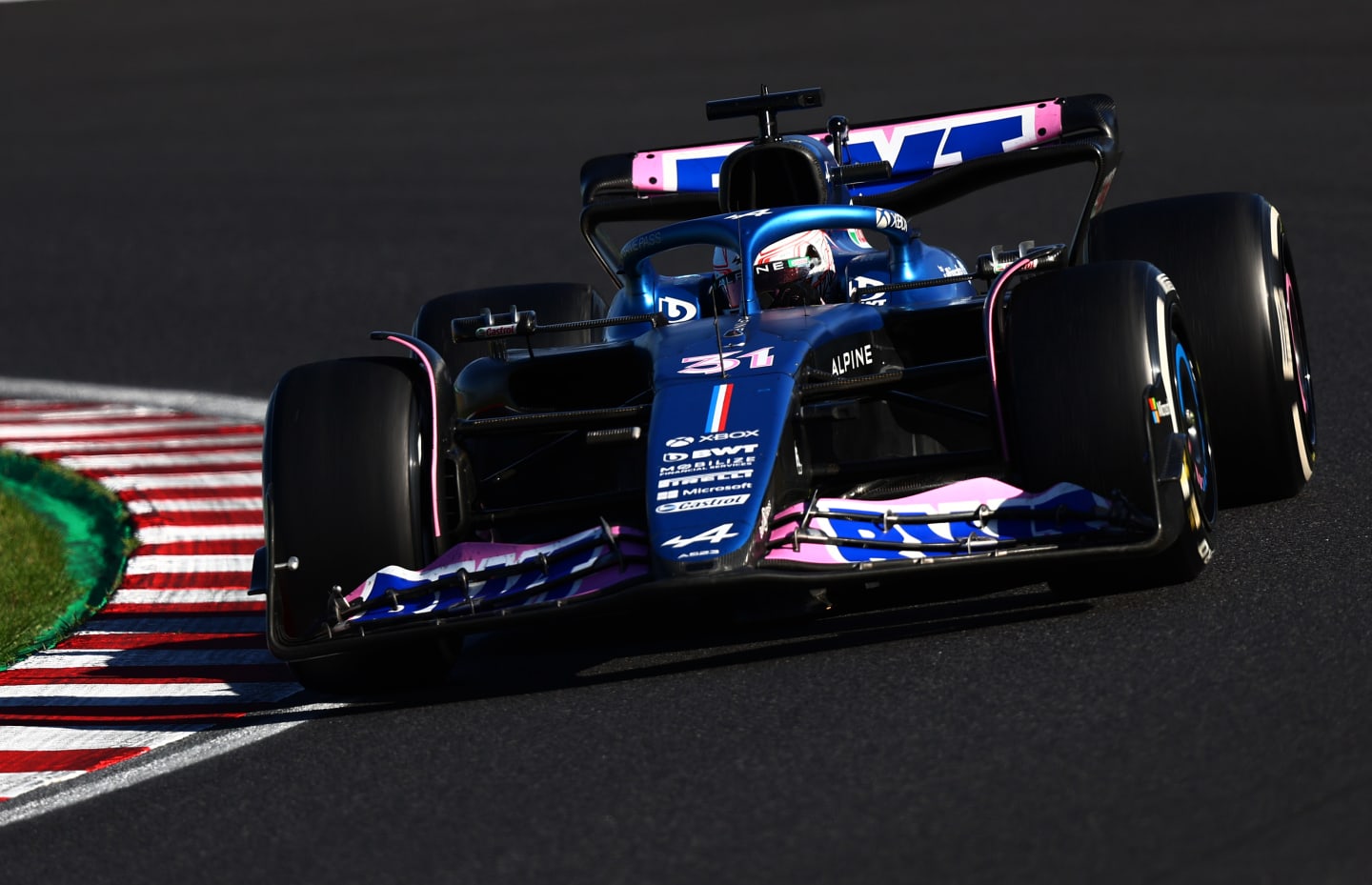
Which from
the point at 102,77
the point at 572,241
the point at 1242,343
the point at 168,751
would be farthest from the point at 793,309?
the point at 102,77

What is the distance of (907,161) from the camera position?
8.62 m

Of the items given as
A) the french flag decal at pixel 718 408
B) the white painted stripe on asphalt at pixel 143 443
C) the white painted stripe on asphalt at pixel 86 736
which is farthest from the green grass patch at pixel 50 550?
the french flag decal at pixel 718 408

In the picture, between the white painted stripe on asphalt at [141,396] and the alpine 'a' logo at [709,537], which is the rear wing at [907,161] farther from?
the white painted stripe on asphalt at [141,396]

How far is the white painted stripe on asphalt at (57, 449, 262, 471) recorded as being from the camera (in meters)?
10.2

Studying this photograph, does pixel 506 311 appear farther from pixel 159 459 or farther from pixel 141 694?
pixel 159 459

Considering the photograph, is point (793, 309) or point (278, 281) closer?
point (793, 309)

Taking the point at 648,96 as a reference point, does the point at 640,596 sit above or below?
below

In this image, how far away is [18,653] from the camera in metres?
7.36

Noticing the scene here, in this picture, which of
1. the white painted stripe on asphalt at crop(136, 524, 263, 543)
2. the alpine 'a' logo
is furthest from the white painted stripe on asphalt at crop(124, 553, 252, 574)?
the alpine 'a' logo

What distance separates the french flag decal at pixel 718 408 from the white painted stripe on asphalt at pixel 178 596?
8.60ft

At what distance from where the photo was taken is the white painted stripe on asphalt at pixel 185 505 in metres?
9.27

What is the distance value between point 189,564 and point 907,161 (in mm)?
3270

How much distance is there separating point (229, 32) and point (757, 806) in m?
20.7

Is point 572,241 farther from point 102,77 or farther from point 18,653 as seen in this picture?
point 102,77
